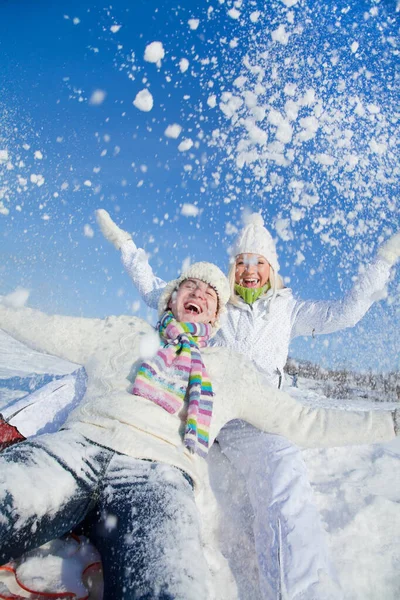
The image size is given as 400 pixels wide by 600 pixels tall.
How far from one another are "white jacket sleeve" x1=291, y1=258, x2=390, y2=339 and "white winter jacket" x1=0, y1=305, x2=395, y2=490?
1702 millimetres

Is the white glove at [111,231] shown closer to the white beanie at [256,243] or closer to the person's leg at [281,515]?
→ the white beanie at [256,243]

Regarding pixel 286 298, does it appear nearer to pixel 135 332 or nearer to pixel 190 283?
pixel 190 283

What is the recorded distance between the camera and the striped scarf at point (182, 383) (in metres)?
2.16

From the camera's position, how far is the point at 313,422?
2.50 m

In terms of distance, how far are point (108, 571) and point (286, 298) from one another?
10.6 feet

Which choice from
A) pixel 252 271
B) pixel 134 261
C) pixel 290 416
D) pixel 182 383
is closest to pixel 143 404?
pixel 182 383

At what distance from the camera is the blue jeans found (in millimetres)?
1344

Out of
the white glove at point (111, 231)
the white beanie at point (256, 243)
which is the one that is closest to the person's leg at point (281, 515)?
the white beanie at point (256, 243)

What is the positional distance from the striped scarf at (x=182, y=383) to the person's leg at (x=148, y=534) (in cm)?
30

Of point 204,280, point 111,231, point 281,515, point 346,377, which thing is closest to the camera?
point 281,515

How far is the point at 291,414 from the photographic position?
2.54m

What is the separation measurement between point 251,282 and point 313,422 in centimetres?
188

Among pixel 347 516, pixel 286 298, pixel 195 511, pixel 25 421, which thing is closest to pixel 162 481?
pixel 195 511

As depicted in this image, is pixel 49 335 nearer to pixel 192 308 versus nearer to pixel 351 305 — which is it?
pixel 192 308
